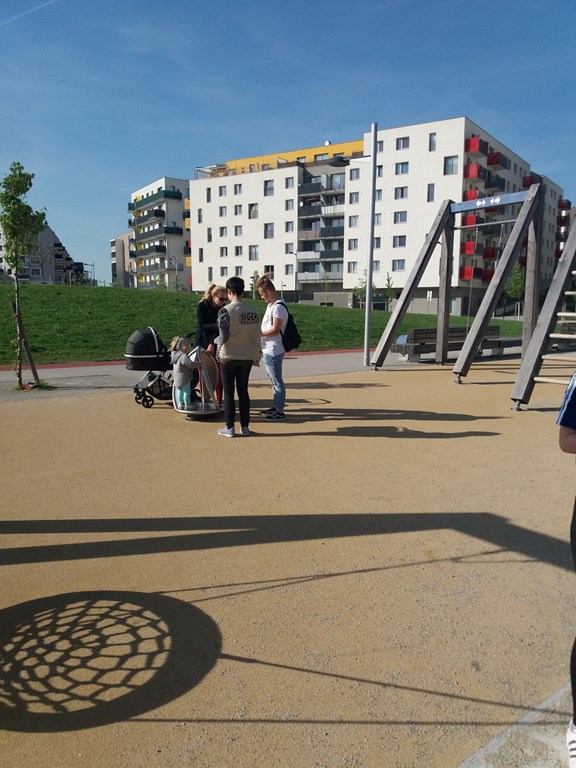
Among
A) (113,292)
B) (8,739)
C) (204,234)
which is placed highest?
(204,234)

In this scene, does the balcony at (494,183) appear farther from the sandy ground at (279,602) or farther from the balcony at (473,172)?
the sandy ground at (279,602)

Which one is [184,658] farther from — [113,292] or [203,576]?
[113,292]

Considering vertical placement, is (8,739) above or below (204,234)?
below

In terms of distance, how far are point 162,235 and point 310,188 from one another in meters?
28.5

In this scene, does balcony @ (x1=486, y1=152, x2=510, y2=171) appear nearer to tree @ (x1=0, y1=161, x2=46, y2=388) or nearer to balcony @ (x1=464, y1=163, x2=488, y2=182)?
balcony @ (x1=464, y1=163, x2=488, y2=182)

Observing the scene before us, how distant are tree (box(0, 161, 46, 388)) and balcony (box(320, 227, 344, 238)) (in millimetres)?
54891

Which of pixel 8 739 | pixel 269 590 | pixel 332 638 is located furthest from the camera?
pixel 269 590

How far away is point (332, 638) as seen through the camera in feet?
8.84

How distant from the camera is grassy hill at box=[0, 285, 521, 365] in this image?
16647 mm

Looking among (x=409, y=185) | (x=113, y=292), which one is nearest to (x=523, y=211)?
(x=113, y=292)

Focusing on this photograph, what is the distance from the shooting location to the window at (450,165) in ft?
169

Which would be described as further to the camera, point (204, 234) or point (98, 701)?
point (204, 234)

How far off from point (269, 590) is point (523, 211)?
36.0ft

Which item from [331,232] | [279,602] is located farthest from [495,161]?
[279,602]
